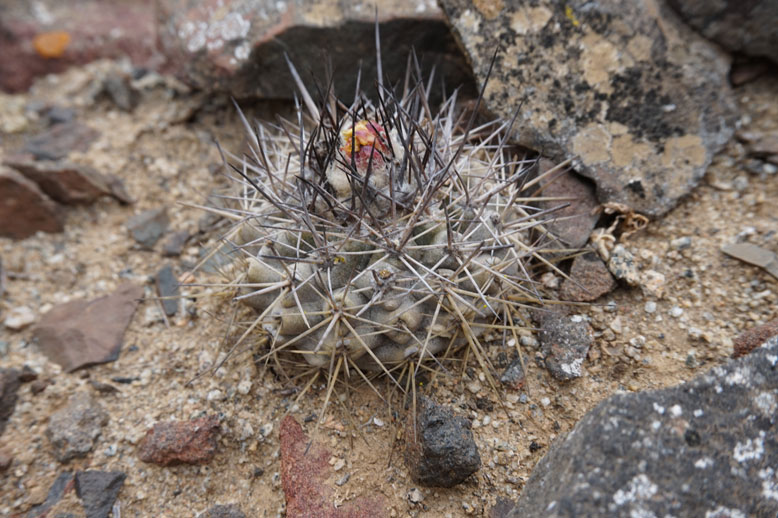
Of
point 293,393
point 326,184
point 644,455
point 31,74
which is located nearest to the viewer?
point 644,455

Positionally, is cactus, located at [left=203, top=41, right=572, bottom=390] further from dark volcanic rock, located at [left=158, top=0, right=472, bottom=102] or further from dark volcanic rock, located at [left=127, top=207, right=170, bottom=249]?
dark volcanic rock, located at [left=127, top=207, right=170, bottom=249]

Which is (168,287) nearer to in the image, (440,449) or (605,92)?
(440,449)

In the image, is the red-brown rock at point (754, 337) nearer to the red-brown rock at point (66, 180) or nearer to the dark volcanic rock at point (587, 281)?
the dark volcanic rock at point (587, 281)

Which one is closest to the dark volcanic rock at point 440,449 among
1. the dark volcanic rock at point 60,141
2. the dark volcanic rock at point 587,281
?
the dark volcanic rock at point 587,281

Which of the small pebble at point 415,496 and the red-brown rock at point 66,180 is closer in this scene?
the small pebble at point 415,496

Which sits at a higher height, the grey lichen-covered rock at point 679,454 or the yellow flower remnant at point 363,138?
the yellow flower remnant at point 363,138

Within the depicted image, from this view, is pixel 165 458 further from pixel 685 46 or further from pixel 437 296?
pixel 685 46

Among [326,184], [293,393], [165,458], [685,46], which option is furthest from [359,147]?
[685,46]
